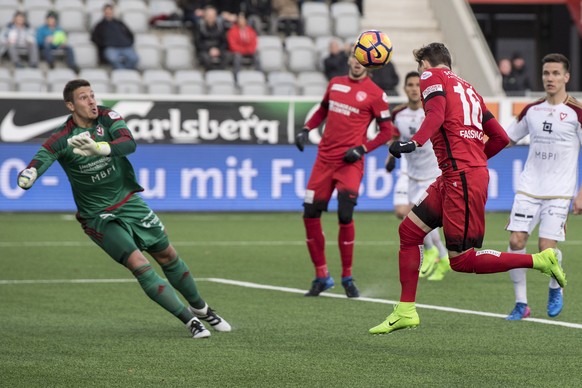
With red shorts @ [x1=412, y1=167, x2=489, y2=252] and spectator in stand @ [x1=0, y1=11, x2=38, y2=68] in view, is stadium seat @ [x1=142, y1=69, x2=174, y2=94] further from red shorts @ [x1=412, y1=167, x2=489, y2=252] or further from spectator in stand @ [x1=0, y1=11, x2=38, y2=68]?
red shorts @ [x1=412, y1=167, x2=489, y2=252]

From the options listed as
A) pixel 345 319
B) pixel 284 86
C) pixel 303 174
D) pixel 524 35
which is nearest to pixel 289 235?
pixel 303 174

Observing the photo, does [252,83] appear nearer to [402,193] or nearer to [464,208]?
[402,193]

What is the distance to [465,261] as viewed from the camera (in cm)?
855

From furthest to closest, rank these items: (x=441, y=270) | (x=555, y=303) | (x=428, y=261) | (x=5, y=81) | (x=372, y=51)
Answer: (x=5, y=81), (x=428, y=261), (x=441, y=270), (x=555, y=303), (x=372, y=51)

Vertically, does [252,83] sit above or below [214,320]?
above

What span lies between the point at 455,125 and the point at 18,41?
16878 mm

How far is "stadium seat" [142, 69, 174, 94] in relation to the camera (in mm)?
23766

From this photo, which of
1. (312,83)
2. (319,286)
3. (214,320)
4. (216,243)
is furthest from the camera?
(312,83)

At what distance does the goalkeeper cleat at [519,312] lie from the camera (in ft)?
33.1

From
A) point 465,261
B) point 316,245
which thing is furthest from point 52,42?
point 465,261

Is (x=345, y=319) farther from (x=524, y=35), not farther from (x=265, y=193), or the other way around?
(x=524, y=35)

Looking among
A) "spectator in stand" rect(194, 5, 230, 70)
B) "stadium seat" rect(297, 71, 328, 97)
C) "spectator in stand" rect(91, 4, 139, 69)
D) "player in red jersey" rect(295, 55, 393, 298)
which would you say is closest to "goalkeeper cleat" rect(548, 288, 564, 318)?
"player in red jersey" rect(295, 55, 393, 298)

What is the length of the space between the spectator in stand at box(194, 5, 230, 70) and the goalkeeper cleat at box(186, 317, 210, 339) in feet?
53.1

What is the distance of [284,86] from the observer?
2459cm
